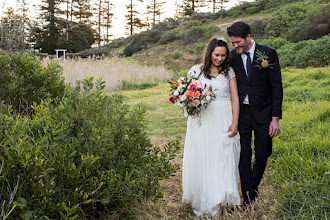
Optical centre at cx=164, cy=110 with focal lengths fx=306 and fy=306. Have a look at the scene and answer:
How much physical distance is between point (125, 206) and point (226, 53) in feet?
6.66

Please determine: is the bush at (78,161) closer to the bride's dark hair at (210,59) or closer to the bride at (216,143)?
the bride at (216,143)

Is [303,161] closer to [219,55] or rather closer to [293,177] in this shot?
[293,177]

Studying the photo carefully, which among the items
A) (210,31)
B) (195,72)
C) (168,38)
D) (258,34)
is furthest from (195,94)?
(168,38)

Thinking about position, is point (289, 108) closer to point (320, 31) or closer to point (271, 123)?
point (271, 123)

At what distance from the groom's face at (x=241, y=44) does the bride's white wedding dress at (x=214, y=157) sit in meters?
0.25

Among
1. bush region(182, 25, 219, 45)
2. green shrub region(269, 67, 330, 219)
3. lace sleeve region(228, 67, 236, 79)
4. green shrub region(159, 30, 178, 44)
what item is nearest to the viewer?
green shrub region(269, 67, 330, 219)

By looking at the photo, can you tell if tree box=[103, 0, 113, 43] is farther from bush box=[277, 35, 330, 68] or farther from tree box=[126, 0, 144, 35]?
bush box=[277, 35, 330, 68]

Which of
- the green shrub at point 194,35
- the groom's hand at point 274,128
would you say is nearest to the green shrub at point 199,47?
the green shrub at point 194,35

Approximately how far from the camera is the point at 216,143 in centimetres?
362

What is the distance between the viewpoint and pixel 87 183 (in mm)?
2453

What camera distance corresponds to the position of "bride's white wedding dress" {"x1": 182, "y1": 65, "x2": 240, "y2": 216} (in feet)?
11.7

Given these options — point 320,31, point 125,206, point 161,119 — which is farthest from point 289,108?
point 320,31

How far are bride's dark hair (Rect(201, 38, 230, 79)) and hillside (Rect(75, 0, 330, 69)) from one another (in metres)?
8.48

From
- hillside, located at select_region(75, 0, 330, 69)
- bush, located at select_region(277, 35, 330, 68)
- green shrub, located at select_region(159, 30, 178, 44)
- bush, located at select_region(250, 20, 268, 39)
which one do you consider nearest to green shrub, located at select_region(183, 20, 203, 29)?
hillside, located at select_region(75, 0, 330, 69)
